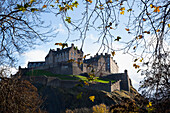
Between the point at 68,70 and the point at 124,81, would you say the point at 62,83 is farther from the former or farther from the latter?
the point at 124,81

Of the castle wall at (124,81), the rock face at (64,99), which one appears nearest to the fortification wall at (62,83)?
the rock face at (64,99)

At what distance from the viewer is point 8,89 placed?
756 centimetres

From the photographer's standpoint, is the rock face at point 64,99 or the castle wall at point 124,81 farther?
the castle wall at point 124,81

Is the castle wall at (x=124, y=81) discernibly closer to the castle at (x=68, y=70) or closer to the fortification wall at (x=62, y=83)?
the castle at (x=68, y=70)

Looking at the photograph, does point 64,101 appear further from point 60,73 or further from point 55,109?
point 60,73

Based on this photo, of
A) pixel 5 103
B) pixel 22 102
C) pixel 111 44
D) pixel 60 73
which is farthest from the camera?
pixel 60 73

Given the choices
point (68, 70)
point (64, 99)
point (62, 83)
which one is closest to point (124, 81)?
point (68, 70)

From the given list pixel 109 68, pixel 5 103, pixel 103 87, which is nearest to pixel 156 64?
pixel 5 103

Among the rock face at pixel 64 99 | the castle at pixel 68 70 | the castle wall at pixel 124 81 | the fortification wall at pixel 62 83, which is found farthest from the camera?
the castle wall at pixel 124 81

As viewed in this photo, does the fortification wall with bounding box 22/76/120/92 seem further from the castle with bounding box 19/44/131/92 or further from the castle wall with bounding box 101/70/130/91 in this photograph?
the castle wall with bounding box 101/70/130/91

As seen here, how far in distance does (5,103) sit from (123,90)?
1958 inches

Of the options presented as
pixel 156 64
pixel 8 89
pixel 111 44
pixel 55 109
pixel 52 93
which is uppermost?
pixel 111 44

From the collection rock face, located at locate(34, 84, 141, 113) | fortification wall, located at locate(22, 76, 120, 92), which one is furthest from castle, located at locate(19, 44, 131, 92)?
rock face, located at locate(34, 84, 141, 113)

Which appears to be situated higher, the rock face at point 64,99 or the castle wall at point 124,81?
the castle wall at point 124,81
